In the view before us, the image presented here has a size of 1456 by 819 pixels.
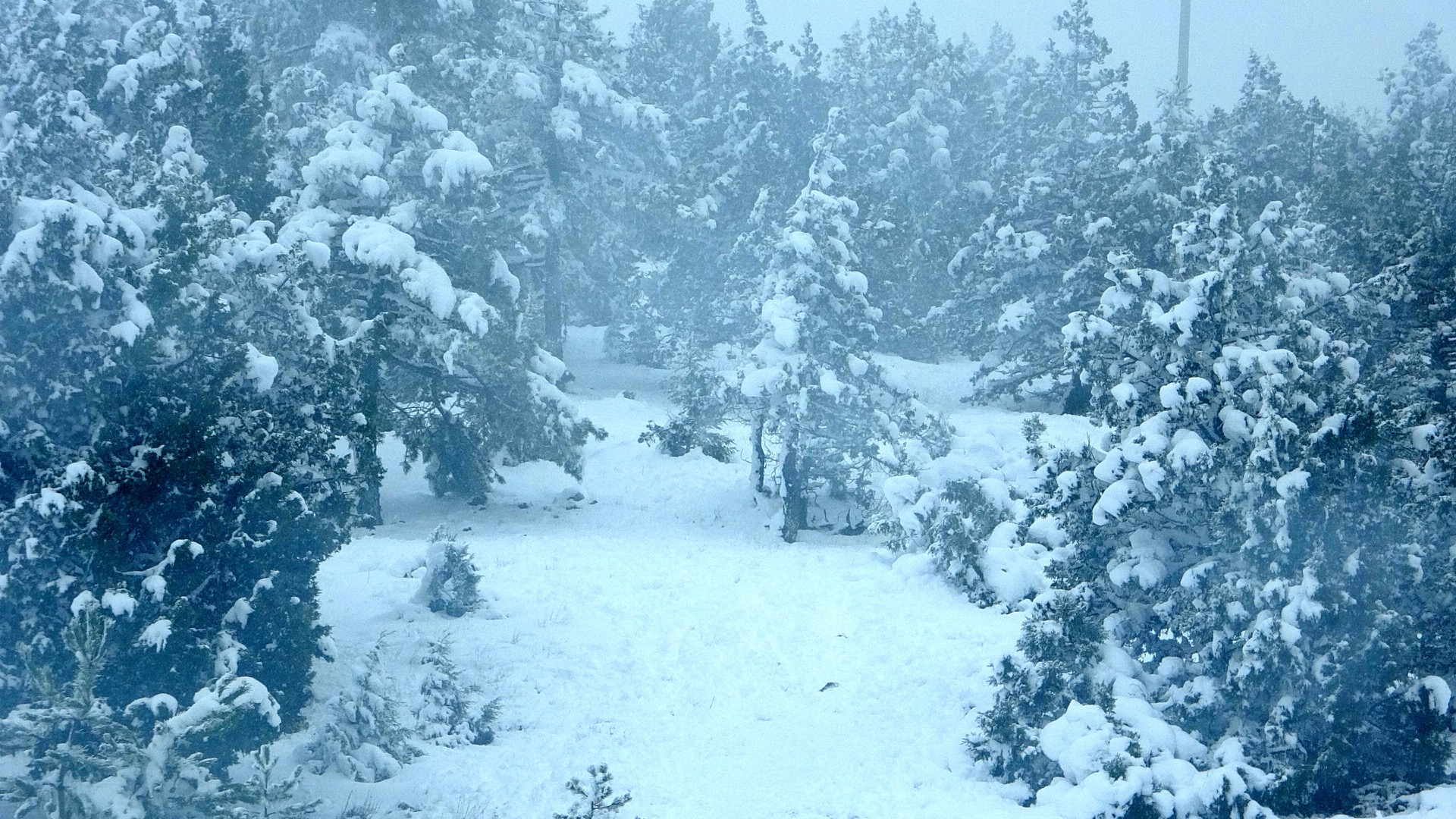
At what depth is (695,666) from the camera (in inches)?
565

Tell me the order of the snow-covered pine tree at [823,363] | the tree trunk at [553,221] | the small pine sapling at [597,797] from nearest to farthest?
the small pine sapling at [597,797] < the snow-covered pine tree at [823,363] < the tree trunk at [553,221]

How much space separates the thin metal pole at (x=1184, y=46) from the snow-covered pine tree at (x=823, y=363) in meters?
22.5

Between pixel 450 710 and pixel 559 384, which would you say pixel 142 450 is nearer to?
pixel 450 710

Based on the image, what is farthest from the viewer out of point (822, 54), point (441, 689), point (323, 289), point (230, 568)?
point (822, 54)

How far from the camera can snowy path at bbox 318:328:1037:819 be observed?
11.0 m

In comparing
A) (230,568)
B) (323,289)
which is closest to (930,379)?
(323,289)

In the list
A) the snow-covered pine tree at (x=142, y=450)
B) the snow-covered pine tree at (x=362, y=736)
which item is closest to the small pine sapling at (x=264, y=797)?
the snow-covered pine tree at (x=142, y=450)

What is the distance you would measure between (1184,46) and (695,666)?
36379 mm

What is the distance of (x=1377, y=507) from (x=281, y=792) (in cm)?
1019

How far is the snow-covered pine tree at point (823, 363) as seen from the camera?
66.9 ft

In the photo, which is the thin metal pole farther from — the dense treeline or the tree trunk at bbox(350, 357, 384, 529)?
the tree trunk at bbox(350, 357, 384, 529)

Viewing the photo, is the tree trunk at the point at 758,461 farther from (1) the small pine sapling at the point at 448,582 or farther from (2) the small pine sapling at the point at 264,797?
(2) the small pine sapling at the point at 264,797

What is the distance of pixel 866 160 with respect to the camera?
3769cm

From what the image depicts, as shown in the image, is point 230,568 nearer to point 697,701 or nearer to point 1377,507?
point 697,701
